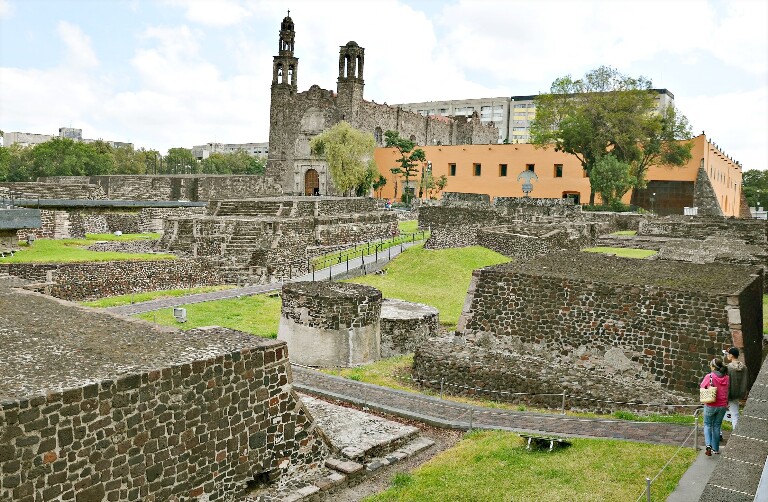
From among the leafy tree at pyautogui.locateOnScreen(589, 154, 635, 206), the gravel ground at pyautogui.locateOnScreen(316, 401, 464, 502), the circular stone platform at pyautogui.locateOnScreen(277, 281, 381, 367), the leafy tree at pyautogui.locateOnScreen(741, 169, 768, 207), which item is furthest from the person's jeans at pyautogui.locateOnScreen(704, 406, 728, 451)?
the leafy tree at pyautogui.locateOnScreen(741, 169, 768, 207)

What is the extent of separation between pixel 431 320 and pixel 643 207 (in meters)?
36.8

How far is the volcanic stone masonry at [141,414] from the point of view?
6430 mm

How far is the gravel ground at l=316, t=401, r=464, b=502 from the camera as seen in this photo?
8.57 meters

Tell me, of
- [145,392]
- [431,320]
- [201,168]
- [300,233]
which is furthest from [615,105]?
[201,168]

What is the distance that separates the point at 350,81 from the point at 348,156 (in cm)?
994

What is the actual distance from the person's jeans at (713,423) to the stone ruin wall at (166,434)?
4.86m

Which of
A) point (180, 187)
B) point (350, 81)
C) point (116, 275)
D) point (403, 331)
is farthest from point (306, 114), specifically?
point (403, 331)

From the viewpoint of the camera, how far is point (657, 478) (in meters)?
7.69

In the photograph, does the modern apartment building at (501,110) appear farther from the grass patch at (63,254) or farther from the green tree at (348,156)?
the grass patch at (63,254)

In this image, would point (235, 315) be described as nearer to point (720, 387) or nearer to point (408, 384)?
point (408, 384)

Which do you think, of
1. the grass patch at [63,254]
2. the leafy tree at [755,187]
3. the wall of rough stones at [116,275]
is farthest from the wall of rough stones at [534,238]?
the leafy tree at [755,187]

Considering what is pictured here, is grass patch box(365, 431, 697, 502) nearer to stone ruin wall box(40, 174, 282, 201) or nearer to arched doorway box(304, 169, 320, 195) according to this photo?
stone ruin wall box(40, 174, 282, 201)

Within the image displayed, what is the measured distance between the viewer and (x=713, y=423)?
794 centimetres

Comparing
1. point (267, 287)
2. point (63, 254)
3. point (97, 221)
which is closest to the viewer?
point (63, 254)
